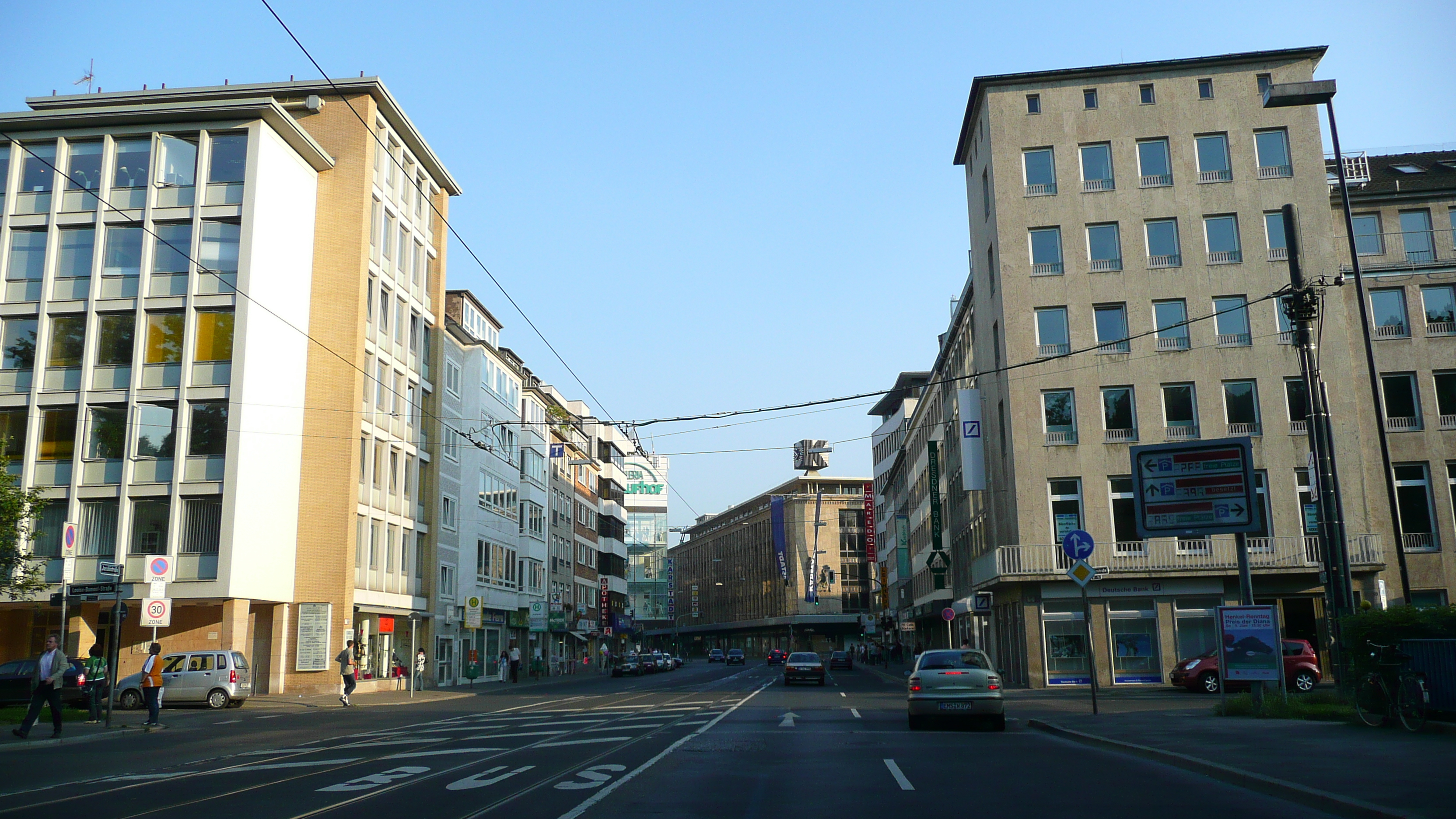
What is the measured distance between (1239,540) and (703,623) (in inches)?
6581

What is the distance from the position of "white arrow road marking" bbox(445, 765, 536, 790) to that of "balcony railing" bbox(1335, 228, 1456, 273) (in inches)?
1510

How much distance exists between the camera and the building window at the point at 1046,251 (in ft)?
137

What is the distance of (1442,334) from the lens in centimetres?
4156

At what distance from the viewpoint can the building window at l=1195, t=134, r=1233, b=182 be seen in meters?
41.2

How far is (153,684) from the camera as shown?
2411 centimetres

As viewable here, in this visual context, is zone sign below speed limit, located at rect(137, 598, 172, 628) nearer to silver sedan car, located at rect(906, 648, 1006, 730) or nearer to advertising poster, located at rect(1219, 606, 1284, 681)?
silver sedan car, located at rect(906, 648, 1006, 730)

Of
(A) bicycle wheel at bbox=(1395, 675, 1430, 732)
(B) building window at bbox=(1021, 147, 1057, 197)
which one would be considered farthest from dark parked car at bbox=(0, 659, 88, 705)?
(B) building window at bbox=(1021, 147, 1057, 197)

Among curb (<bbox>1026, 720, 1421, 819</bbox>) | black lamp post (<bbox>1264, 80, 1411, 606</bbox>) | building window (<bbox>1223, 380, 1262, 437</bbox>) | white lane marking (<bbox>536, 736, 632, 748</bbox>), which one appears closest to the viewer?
curb (<bbox>1026, 720, 1421, 819</bbox>)

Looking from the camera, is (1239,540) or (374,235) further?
(374,235)

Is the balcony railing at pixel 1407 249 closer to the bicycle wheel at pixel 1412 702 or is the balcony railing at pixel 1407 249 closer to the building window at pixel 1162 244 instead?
the building window at pixel 1162 244

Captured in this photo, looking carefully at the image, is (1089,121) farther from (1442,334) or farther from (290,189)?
(290,189)

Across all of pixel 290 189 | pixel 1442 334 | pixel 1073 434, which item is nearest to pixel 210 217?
pixel 290 189

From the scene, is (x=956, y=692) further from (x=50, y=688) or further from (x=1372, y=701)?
(x=50, y=688)

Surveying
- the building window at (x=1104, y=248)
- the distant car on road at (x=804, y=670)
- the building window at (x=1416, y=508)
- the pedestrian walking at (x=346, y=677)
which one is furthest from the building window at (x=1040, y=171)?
the pedestrian walking at (x=346, y=677)
